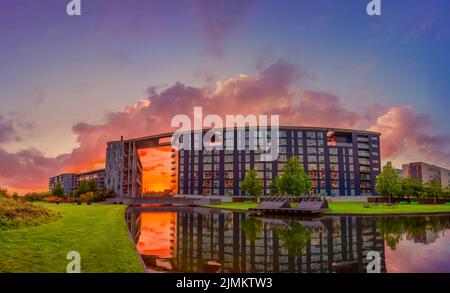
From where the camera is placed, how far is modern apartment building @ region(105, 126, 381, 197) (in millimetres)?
115688

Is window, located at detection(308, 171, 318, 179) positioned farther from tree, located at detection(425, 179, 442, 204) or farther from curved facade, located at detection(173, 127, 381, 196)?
tree, located at detection(425, 179, 442, 204)

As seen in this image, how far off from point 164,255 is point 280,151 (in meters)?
103

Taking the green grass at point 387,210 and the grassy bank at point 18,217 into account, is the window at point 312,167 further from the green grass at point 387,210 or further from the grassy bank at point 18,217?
the grassy bank at point 18,217

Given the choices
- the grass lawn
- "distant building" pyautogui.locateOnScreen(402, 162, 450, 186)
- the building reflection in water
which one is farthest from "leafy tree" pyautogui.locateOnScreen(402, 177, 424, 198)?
the grass lawn

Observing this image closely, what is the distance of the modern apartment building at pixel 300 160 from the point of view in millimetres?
115688

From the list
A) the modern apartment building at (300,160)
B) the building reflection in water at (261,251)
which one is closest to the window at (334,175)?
the modern apartment building at (300,160)

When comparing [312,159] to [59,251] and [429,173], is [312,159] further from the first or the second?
[59,251]

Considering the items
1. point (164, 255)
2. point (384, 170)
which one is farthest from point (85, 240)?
point (384, 170)

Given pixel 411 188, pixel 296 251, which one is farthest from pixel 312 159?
pixel 296 251

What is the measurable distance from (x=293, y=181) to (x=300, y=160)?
182ft

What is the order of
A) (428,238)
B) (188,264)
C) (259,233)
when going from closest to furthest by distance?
(188,264), (428,238), (259,233)

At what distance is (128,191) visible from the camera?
4183 inches

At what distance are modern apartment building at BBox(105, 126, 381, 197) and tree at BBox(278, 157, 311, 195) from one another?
50389 mm
